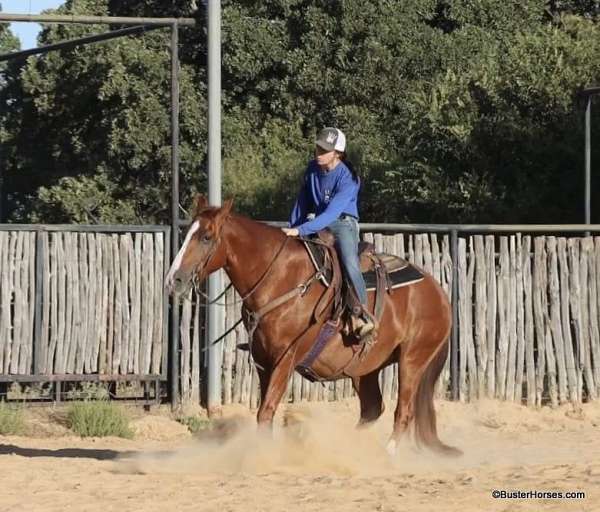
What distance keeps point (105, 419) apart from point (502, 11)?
21.1 metres

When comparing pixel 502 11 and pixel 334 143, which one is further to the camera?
pixel 502 11

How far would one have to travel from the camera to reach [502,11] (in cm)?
3053

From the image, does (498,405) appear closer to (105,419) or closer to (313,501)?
(105,419)

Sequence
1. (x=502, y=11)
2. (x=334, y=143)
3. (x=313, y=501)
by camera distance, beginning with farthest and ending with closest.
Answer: (x=502, y=11) < (x=334, y=143) < (x=313, y=501)

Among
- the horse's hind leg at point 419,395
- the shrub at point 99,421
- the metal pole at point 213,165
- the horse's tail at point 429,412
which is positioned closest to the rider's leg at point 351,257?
the horse's hind leg at point 419,395

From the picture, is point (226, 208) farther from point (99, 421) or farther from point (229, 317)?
point (229, 317)

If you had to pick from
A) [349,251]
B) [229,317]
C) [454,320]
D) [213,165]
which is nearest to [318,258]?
[349,251]

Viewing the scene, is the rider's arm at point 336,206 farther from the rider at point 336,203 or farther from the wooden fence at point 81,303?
the wooden fence at point 81,303

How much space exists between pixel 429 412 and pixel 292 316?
1.92m

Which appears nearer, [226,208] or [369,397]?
[226,208]

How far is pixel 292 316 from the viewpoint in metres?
Answer: 9.55

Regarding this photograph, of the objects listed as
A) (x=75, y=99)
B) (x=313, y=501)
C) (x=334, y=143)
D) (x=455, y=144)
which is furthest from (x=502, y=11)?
(x=313, y=501)

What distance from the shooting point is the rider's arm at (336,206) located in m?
9.78

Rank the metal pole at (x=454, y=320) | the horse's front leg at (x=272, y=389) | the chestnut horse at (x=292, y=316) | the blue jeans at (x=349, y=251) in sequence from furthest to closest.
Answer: the metal pole at (x=454, y=320)
the blue jeans at (x=349, y=251)
the horse's front leg at (x=272, y=389)
the chestnut horse at (x=292, y=316)
